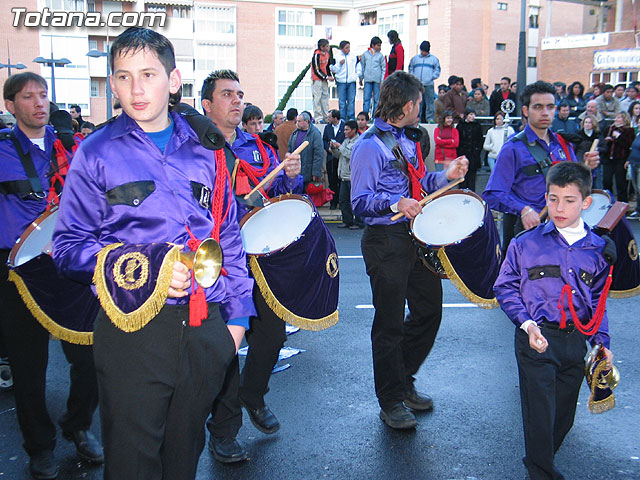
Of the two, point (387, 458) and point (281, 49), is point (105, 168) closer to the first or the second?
point (387, 458)

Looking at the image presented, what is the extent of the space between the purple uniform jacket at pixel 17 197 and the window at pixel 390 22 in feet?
161

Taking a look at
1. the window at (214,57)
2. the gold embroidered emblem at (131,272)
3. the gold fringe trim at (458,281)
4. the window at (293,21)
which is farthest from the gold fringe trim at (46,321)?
the window at (293,21)

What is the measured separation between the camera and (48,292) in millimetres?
3713

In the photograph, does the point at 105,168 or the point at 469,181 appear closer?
the point at 105,168

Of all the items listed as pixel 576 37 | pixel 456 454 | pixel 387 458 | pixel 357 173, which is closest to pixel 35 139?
pixel 357 173

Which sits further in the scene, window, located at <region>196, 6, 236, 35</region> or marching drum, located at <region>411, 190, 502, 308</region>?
window, located at <region>196, 6, 236, 35</region>

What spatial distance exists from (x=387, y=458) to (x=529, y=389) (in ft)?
3.45

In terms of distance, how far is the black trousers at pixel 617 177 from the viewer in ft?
49.0

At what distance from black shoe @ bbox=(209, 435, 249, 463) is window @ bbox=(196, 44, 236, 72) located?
48.4 meters

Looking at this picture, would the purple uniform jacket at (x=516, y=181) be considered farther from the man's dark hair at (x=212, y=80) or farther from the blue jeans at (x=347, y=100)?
the blue jeans at (x=347, y=100)

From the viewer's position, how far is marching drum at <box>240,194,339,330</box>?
4141 millimetres

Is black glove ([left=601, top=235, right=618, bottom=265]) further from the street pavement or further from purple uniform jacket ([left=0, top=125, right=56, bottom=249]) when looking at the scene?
purple uniform jacket ([left=0, top=125, right=56, bottom=249])

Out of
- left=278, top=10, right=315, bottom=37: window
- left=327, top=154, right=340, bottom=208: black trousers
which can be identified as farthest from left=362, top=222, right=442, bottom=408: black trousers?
left=278, top=10, right=315, bottom=37: window

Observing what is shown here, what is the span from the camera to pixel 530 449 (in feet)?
11.3
